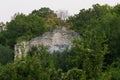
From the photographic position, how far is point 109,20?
3844cm

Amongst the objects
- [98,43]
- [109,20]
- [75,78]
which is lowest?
[75,78]

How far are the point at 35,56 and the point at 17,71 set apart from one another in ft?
1.92

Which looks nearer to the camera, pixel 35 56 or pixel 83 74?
pixel 83 74

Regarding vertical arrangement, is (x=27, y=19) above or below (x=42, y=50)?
above

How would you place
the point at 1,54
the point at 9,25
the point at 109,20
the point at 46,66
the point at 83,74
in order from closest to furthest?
the point at 83,74 → the point at 46,66 → the point at 109,20 → the point at 1,54 → the point at 9,25

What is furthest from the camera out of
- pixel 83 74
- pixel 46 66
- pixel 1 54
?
pixel 1 54

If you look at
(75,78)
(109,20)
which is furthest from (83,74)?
(109,20)

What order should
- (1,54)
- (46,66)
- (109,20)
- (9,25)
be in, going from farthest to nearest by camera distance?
(9,25) → (1,54) → (109,20) → (46,66)

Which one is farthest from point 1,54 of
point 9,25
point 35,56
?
point 35,56

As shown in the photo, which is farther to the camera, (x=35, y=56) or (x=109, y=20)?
(x=109, y=20)

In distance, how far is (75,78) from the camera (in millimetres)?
10039

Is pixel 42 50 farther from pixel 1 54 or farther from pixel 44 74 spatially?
pixel 1 54

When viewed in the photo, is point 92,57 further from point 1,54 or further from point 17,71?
point 1,54

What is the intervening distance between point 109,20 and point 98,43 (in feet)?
93.3
